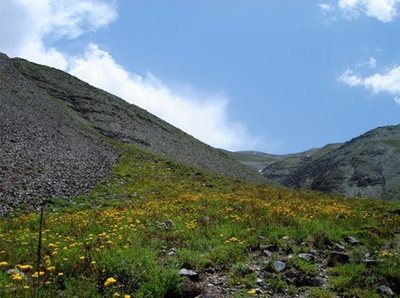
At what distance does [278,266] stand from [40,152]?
1170 inches

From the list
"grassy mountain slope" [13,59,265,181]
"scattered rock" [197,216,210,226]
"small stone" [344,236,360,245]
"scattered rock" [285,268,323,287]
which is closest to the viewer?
"scattered rock" [285,268,323,287]

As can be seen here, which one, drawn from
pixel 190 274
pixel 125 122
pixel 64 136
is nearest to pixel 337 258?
pixel 190 274

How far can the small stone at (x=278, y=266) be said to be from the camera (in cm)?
1220

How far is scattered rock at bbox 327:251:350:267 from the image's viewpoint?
517 inches

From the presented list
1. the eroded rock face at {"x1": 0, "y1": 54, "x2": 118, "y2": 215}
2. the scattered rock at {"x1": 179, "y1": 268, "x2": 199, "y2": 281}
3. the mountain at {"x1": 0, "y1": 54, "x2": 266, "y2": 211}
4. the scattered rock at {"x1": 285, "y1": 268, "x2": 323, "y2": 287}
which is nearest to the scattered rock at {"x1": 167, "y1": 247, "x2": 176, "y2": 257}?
the scattered rock at {"x1": 179, "y1": 268, "x2": 199, "y2": 281}

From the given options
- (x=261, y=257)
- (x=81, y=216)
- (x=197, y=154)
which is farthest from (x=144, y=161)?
(x=261, y=257)

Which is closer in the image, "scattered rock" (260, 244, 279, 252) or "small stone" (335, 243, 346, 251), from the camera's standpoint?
"scattered rock" (260, 244, 279, 252)

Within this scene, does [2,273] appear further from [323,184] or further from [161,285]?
[323,184]

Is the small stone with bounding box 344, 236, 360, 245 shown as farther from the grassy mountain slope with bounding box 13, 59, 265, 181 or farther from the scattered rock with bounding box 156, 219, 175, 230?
the grassy mountain slope with bounding box 13, 59, 265, 181

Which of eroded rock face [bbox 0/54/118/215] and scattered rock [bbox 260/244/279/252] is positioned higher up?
eroded rock face [bbox 0/54/118/215]

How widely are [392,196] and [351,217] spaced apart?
86.8 meters

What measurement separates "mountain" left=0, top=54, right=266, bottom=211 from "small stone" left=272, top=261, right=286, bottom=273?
1609 centimetres

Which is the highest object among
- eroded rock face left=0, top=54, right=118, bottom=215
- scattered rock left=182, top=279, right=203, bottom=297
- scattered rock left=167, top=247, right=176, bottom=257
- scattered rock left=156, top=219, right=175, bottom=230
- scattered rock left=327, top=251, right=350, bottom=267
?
eroded rock face left=0, top=54, right=118, bottom=215

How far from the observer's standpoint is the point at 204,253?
13.5 m
